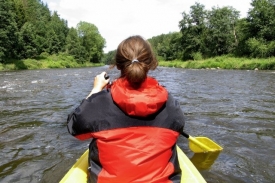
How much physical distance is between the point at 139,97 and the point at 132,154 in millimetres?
394

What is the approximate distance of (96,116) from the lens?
6.23 feet

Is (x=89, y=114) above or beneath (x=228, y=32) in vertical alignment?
beneath

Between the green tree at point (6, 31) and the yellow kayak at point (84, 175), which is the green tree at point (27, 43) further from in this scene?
the yellow kayak at point (84, 175)

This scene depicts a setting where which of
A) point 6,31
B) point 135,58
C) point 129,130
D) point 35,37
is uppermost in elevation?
point 35,37

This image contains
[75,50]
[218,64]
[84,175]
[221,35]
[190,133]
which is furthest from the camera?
[75,50]

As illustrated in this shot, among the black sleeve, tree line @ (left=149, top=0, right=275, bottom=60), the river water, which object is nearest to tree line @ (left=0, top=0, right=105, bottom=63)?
Result: tree line @ (left=149, top=0, right=275, bottom=60)

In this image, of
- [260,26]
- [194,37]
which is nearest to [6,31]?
[194,37]

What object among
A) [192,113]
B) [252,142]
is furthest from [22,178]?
[192,113]

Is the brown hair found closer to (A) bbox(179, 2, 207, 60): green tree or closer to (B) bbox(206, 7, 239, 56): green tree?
(B) bbox(206, 7, 239, 56): green tree

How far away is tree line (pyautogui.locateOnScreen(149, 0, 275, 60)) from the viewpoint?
97.3 ft

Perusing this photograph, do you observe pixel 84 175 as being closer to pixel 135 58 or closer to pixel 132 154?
pixel 132 154

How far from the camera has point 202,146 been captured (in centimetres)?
398

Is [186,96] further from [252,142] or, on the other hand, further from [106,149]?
[106,149]

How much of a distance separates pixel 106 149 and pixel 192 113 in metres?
4.92
